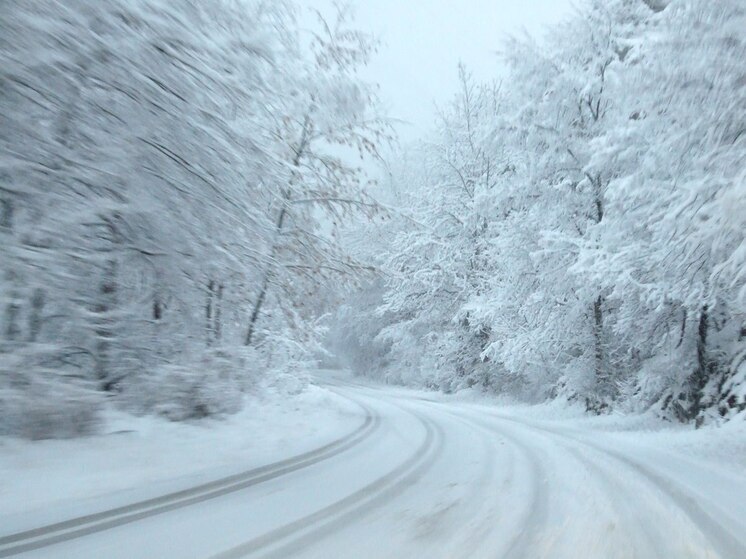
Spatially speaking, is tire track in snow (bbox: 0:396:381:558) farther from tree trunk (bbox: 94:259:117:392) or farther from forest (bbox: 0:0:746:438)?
tree trunk (bbox: 94:259:117:392)

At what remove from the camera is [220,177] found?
7180mm

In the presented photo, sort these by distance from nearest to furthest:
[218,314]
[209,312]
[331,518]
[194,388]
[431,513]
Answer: [331,518] → [431,513] → [194,388] → [209,312] → [218,314]

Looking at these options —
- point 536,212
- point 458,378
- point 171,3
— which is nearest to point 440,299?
point 458,378

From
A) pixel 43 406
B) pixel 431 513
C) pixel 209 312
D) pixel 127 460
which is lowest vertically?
pixel 431 513

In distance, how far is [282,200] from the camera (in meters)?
9.68

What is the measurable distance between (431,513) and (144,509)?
2.37 metres

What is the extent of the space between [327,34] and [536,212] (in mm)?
8690

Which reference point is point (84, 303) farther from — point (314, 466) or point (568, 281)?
point (568, 281)

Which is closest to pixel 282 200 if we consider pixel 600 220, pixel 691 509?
pixel 691 509

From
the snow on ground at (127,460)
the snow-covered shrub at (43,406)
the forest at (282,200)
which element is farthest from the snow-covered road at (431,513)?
the forest at (282,200)

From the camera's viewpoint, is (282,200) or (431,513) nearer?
(431,513)

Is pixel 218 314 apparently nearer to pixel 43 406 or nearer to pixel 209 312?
pixel 209 312

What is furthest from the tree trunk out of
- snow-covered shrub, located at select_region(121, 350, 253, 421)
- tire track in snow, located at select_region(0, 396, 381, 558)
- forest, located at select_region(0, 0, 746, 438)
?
tire track in snow, located at select_region(0, 396, 381, 558)

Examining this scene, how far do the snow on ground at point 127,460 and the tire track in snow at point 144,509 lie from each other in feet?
0.55
